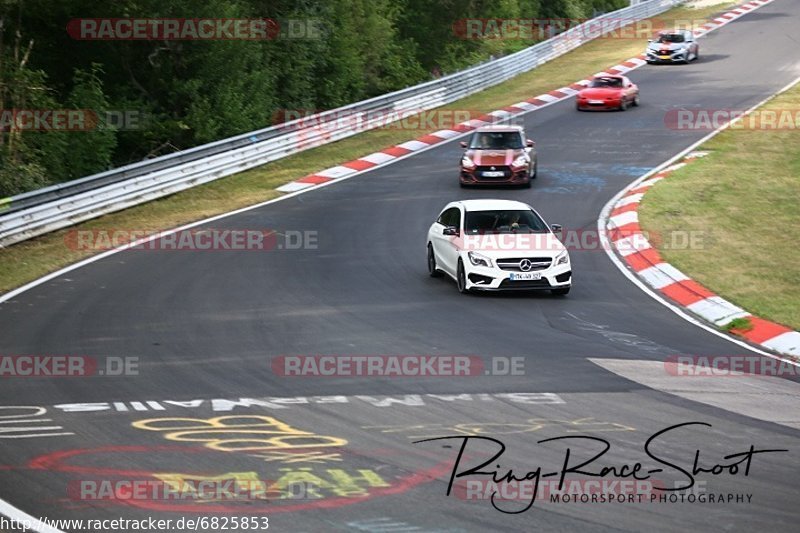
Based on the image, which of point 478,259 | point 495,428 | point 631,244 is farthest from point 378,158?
point 495,428

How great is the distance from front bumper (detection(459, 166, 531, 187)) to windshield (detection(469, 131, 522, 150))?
0.79 metres

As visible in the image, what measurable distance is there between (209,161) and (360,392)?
1826cm

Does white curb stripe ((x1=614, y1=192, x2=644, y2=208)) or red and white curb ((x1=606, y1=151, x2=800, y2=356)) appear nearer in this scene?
red and white curb ((x1=606, y1=151, x2=800, y2=356))

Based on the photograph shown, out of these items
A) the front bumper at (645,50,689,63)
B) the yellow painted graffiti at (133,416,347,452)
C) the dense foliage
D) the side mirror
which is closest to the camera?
the yellow painted graffiti at (133,416,347,452)

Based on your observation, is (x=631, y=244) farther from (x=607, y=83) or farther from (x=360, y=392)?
(x=607, y=83)

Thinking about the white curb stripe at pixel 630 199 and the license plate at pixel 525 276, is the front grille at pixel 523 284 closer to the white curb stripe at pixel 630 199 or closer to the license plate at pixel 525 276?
the license plate at pixel 525 276

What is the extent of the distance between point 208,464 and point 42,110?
2203 centimetres

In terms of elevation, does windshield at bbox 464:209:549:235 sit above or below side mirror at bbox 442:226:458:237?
above

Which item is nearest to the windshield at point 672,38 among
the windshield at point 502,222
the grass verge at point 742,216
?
the grass verge at point 742,216

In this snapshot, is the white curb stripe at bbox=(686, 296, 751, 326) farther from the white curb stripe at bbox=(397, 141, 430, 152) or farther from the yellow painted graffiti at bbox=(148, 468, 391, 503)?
the white curb stripe at bbox=(397, 141, 430, 152)

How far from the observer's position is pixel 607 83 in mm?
40500

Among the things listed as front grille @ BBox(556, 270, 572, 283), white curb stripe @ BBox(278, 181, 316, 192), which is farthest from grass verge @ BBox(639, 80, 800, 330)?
white curb stripe @ BBox(278, 181, 316, 192)

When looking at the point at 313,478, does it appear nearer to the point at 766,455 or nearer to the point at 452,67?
the point at 766,455

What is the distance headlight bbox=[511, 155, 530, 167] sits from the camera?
28578 mm
